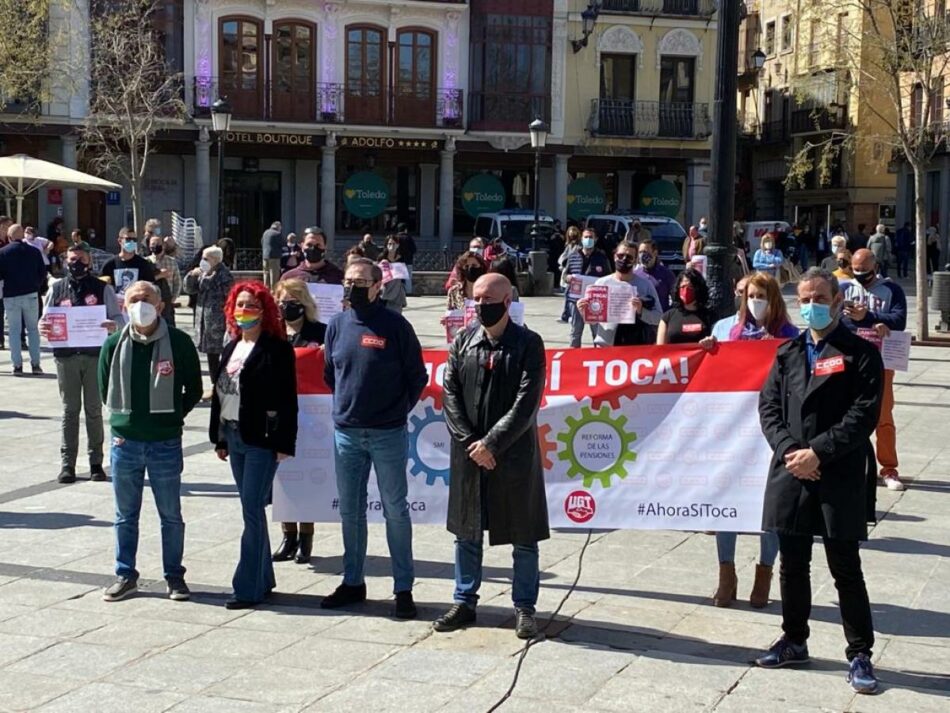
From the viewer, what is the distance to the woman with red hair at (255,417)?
23.8 feet

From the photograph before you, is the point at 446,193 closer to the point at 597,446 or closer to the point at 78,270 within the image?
the point at 78,270

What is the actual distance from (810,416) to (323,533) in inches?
158

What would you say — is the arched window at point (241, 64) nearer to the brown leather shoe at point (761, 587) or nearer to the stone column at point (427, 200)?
the stone column at point (427, 200)

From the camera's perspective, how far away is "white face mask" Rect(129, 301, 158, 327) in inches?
295

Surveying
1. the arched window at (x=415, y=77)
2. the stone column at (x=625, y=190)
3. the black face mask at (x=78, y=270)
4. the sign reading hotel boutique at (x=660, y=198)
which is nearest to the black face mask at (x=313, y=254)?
the black face mask at (x=78, y=270)

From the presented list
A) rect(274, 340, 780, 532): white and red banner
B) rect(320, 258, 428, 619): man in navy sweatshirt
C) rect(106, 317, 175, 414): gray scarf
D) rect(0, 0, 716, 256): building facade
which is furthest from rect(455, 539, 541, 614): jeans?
rect(0, 0, 716, 256): building facade

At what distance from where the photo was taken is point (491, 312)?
21.6 feet

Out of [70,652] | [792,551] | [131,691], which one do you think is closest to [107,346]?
[70,652]

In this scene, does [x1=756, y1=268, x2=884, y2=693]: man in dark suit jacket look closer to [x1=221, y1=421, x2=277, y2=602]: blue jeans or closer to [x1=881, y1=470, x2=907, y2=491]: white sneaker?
[x1=221, y1=421, x2=277, y2=602]: blue jeans

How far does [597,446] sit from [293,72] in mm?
35868

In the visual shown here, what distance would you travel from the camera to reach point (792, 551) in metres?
6.24

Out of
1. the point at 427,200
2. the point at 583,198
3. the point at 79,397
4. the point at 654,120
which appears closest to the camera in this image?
the point at 79,397

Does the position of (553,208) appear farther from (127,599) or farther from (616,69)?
(127,599)

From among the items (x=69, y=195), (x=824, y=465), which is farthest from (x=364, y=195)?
(x=824, y=465)
